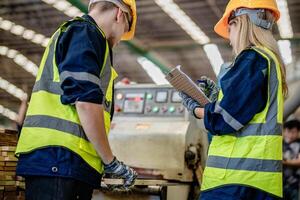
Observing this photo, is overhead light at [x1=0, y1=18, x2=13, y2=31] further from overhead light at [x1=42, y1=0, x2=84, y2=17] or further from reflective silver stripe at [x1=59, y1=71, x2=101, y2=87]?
reflective silver stripe at [x1=59, y1=71, x2=101, y2=87]

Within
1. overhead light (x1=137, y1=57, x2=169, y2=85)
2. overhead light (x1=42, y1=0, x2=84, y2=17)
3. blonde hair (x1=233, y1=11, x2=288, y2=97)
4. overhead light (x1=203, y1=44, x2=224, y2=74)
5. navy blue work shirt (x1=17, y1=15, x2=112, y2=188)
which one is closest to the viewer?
navy blue work shirt (x1=17, y1=15, x2=112, y2=188)

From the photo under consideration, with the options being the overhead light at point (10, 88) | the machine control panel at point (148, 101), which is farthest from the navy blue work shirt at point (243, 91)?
the overhead light at point (10, 88)

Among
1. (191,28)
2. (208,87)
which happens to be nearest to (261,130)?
(208,87)

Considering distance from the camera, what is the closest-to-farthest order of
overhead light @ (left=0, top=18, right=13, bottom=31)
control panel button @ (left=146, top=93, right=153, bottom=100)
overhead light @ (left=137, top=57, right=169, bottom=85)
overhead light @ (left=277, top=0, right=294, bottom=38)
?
control panel button @ (left=146, top=93, right=153, bottom=100) < overhead light @ (left=277, top=0, right=294, bottom=38) < overhead light @ (left=0, top=18, right=13, bottom=31) < overhead light @ (left=137, top=57, right=169, bottom=85)

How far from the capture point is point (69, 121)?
67.1 inches

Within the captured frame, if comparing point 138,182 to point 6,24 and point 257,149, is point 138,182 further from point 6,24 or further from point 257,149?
point 6,24

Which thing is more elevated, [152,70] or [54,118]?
[152,70]

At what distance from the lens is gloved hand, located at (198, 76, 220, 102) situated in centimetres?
240

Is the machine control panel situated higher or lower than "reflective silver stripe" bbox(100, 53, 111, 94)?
higher

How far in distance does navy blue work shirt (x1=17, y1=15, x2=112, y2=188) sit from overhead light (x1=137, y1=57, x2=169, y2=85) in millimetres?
9167

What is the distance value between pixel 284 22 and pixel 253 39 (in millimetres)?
7140

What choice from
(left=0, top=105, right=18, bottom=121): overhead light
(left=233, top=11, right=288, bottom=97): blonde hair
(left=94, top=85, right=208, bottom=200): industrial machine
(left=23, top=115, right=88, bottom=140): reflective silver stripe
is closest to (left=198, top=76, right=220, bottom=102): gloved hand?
(left=233, top=11, right=288, bottom=97): blonde hair

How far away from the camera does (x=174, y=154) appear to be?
3.24 metres

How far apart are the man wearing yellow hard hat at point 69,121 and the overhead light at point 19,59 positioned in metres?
10.2
